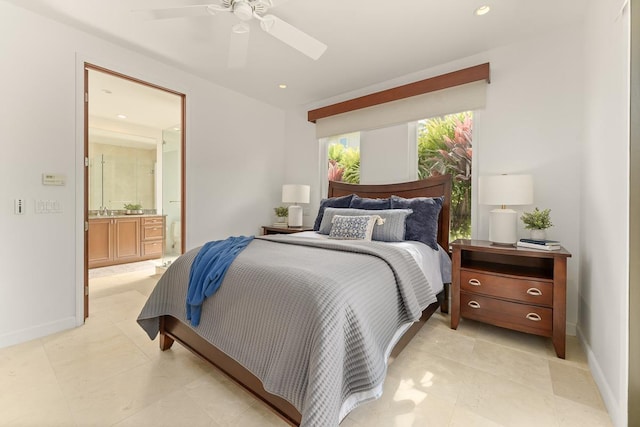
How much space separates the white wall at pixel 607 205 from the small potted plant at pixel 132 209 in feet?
21.0

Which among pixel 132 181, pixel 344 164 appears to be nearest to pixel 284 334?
pixel 344 164

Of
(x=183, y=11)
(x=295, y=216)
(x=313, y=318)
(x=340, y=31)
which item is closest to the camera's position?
(x=313, y=318)

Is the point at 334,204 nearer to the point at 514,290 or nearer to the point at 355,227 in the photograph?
the point at 355,227

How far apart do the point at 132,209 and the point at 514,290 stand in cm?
616

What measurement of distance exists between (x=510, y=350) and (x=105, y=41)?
4.27 metres

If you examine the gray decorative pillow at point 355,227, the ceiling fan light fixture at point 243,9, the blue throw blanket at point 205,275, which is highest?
the ceiling fan light fixture at point 243,9

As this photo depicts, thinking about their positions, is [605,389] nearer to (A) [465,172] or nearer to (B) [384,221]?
(B) [384,221]

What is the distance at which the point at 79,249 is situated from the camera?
251 centimetres

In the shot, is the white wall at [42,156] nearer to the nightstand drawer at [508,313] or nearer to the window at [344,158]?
the window at [344,158]

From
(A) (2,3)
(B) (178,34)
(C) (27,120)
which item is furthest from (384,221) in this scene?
(A) (2,3)

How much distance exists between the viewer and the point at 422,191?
118 inches

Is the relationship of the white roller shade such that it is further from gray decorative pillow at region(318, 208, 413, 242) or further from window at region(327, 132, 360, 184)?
gray decorative pillow at region(318, 208, 413, 242)

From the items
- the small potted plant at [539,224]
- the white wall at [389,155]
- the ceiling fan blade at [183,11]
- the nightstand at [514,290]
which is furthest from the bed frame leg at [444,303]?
the ceiling fan blade at [183,11]

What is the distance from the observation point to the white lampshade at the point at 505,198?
224 centimetres
